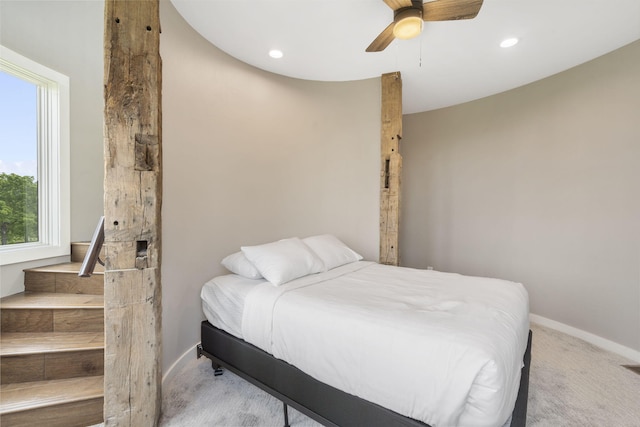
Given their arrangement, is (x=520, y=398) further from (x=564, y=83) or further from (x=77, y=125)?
(x=77, y=125)

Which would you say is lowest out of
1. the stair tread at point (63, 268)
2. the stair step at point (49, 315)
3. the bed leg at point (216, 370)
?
the bed leg at point (216, 370)

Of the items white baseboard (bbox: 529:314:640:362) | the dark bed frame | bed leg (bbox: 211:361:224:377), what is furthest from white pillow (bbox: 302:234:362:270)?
white baseboard (bbox: 529:314:640:362)

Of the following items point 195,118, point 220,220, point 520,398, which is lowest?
point 520,398

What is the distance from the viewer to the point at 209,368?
85.8 inches

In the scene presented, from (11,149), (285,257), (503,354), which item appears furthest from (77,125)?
(503,354)

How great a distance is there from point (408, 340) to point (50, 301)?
2451 mm

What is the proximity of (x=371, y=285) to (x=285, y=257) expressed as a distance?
27.5 inches

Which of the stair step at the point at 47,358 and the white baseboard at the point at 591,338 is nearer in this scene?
the stair step at the point at 47,358

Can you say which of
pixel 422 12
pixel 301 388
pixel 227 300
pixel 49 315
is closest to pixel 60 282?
pixel 49 315

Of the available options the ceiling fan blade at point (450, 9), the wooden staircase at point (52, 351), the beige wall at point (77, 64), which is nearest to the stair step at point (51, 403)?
the wooden staircase at point (52, 351)

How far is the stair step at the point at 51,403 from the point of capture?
4.66 feet

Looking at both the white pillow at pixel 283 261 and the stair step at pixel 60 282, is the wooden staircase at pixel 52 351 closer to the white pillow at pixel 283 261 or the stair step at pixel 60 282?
the stair step at pixel 60 282

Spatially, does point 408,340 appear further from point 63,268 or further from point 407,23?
point 63,268

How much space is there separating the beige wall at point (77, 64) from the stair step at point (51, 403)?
0.95 metres
